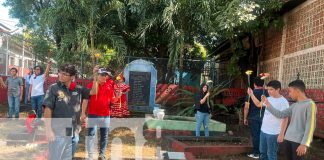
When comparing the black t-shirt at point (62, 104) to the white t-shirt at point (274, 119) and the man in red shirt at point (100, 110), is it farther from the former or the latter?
the white t-shirt at point (274, 119)

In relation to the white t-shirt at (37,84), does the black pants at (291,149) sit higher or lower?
lower

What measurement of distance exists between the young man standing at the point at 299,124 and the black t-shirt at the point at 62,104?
281 centimetres

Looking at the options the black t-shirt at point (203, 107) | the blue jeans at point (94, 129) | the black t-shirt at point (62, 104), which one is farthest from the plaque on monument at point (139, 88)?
the black t-shirt at point (62, 104)

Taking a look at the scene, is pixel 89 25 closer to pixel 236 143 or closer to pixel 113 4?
pixel 113 4

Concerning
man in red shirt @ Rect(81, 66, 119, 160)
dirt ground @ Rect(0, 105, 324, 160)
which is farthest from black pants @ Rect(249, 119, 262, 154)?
man in red shirt @ Rect(81, 66, 119, 160)

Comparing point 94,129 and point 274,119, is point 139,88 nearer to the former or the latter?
point 94,129

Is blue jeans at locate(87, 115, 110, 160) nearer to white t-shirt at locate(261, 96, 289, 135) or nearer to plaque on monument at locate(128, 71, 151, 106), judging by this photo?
white t-shirt at locate(261, 96, 289, 135)

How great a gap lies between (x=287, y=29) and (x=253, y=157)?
5.38 metres

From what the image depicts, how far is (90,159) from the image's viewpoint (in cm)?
613

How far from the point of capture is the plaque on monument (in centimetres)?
1286

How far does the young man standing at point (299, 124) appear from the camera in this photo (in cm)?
446

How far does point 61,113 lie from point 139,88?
8.18m

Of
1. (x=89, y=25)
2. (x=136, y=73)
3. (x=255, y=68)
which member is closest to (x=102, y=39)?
(x=89, y=25)

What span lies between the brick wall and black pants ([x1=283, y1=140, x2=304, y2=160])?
4161 millimetres
